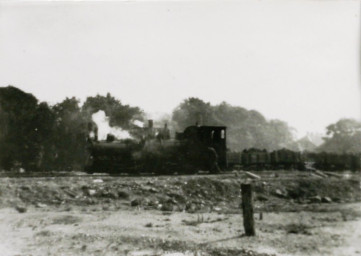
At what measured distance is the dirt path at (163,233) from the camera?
7.46 metres

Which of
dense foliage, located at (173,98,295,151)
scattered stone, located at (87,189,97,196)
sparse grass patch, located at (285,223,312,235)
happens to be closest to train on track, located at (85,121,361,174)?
scattered stone, located at (87,189,97,196)

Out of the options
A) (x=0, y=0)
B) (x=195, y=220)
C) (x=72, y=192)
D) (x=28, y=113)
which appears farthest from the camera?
(x=28, y=113)

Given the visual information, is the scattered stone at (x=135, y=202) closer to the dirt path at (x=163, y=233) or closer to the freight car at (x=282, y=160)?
the dirt path at (x=163, y=233)

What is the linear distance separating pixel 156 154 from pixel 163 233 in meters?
10.3

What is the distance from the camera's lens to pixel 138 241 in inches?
304

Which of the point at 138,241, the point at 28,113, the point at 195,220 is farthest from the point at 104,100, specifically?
the point at 138,241

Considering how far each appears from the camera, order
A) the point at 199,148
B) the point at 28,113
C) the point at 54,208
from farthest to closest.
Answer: the point at 28,113, the point at 199,148, the point at 54,208

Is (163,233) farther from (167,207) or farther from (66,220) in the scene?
(167,207)

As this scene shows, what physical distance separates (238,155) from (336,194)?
32.1 ft

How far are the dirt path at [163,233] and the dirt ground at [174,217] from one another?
2cm

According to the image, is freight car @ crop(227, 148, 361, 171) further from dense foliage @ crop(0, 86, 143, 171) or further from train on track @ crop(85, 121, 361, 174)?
dense foliage @ crop(0, 86, 143, 171)

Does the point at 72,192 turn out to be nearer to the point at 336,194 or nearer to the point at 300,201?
the point at 300,201

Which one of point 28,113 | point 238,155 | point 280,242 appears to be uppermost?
point 28,113

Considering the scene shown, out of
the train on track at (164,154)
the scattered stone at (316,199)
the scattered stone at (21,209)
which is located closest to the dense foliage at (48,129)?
the train on track at (164,154)
